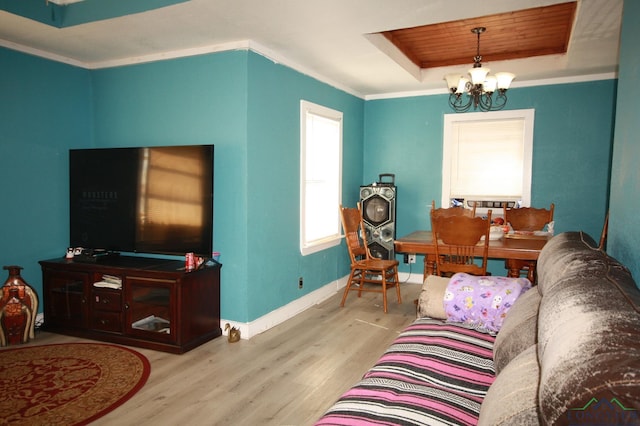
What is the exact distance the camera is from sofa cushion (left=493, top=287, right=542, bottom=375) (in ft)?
5.03

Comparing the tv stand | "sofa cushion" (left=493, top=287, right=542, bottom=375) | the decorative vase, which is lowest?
the decorative vase

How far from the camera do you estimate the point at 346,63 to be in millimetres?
4215

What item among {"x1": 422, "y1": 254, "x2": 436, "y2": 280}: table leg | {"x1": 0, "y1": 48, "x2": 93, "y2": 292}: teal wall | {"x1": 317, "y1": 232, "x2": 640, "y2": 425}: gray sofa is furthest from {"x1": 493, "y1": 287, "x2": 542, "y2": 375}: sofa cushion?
{"x1": 0, "y1": 48, "x2": 93, "y2": 292}: teal wall

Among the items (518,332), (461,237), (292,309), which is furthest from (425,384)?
(292,309)

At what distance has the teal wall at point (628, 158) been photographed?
69.6 inches

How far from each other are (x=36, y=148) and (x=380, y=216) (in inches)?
141

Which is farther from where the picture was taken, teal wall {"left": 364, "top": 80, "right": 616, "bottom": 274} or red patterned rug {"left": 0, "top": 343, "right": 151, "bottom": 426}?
teal wall {"left": 364, "top": 80, "right": 616, "bottom": 274}

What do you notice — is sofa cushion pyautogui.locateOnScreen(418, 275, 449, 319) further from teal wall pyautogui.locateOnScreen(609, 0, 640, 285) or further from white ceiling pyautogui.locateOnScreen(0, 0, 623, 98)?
white ceiling pyautogui.locateOnScreen(0, 0, 623, 98)

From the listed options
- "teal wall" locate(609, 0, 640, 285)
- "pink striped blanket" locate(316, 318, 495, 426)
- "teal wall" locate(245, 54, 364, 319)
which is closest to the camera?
"pink striped blanket" locate(316, 318, 495, 426)

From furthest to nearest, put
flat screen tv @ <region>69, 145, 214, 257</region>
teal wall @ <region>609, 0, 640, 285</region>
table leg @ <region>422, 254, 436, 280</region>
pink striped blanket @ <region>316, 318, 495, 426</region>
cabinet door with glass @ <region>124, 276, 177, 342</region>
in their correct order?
table leg @ <region>422, 254, 436, 280</region>, flat screen tv @ <region>69, 145, 214, 257</region>, cabinet door with glass @ <region>124, 276, 177, 342</region>, teal wall @ <region>609, 0, 640, 285</region>, pink striped blanket @ <region>316, 318, 495, 426</region>

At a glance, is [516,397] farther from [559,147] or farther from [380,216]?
[559,147]

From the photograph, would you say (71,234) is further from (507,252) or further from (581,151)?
(581,151)

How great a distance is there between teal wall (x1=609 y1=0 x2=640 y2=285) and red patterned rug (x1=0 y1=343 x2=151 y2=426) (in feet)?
8.96

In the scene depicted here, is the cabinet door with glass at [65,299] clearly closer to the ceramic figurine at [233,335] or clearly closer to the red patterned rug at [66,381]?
the red patterned rug at [66,381]
